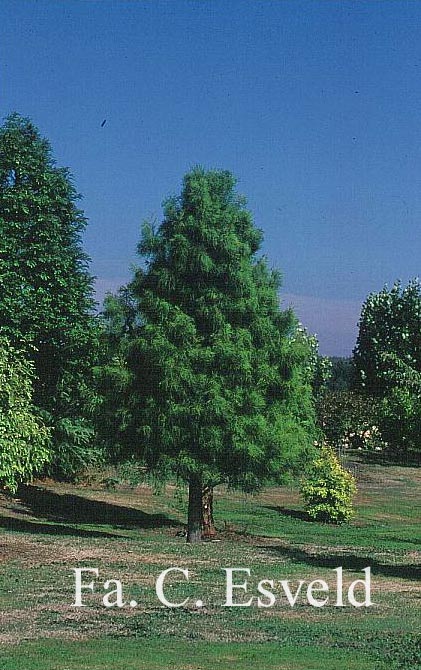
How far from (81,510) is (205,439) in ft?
39.8

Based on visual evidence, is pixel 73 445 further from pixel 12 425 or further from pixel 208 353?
pixel 12 425

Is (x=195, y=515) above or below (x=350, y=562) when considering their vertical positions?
above

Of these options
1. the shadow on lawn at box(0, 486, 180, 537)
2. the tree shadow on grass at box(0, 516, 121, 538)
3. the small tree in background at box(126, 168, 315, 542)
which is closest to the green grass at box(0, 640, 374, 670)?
the small tree in background at box(126, 168, 315, 542)

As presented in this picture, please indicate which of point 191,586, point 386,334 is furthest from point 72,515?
point 386,334

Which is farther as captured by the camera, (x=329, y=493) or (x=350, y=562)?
(x=329, y=493)

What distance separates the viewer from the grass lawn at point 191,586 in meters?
11.4

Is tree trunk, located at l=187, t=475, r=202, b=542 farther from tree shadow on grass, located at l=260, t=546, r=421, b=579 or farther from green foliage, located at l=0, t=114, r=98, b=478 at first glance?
green foliage, located at l=0, t=114, r=98, b=478

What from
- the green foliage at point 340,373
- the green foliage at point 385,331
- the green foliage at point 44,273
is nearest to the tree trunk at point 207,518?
the green foliage at point 44,273

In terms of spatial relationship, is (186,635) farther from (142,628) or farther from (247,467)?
(247,467)

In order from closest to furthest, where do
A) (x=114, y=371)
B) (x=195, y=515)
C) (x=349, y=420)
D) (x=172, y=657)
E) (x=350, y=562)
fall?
(x=172, y=657)
(x=350, y=562)
(x=114, y=371)
(x=195, y=515)
(x=349, y=420)

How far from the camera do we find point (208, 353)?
24.1 metres

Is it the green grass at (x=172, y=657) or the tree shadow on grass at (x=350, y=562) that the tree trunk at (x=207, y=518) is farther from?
the green grass at (x=172, y=657)

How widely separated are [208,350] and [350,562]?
20.8 ft

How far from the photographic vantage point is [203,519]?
28.3 metres
